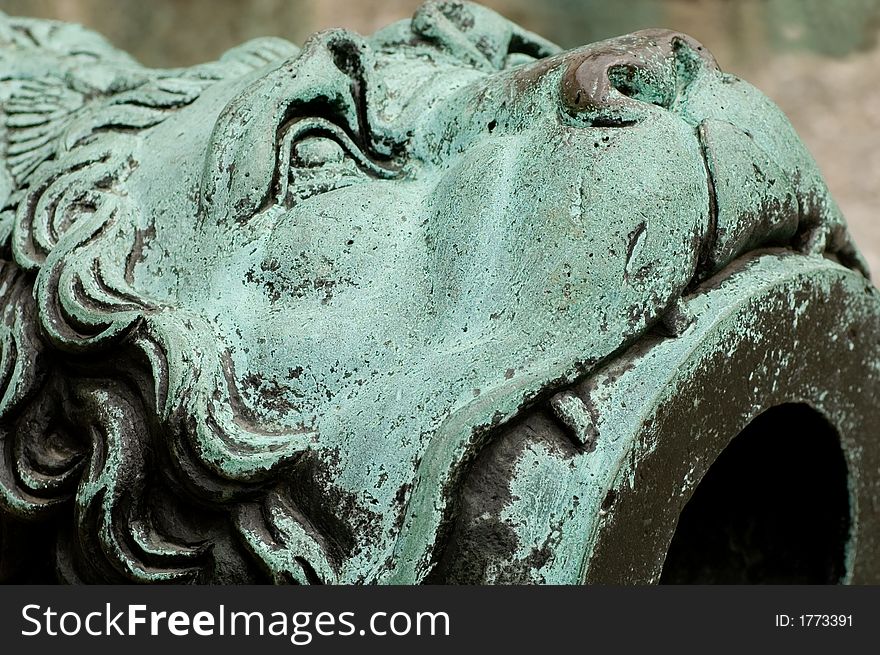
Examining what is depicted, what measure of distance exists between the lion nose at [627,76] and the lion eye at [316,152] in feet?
0.72

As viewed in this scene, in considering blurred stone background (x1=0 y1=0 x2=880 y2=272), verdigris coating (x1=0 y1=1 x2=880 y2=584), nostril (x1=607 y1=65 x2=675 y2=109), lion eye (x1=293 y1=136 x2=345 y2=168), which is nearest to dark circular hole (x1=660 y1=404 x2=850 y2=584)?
verdigris coating (x1=0 y1=1 x2=880 y2=584)

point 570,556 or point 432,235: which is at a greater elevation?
point 432,235

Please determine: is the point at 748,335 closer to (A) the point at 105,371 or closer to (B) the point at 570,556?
(B) the point at 570,556

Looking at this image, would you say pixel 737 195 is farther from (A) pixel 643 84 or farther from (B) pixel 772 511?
(B) pixel 772 511

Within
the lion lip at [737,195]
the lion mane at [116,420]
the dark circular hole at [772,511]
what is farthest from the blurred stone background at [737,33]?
the lion lip at [737,195]

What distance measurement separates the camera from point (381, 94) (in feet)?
3.69

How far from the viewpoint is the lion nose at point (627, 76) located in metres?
0.96

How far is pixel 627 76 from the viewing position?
983 mm

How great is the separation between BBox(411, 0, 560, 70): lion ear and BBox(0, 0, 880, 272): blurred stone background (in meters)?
1.57

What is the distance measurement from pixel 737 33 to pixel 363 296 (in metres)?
2.34

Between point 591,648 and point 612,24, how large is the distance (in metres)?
2.35

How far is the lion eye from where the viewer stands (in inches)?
41.6

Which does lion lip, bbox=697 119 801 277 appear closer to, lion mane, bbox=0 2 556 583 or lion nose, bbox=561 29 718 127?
lion nose, bbox=561 29 718 127

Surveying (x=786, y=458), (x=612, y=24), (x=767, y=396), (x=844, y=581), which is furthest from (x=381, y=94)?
(x=612, y=24)
